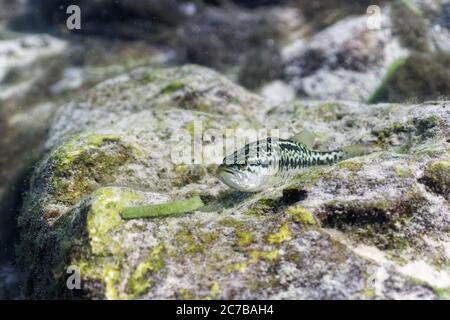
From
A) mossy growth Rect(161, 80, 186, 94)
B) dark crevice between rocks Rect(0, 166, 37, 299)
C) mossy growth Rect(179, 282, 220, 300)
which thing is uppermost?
mossy growth Rect(161, 80, 186, 94)

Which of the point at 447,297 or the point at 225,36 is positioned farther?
the point at 225,36

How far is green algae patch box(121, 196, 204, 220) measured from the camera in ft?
8.61

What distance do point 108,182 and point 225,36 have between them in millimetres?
7948

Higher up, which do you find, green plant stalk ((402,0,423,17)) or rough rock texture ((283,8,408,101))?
green plant stalk ((402,0,423,17))

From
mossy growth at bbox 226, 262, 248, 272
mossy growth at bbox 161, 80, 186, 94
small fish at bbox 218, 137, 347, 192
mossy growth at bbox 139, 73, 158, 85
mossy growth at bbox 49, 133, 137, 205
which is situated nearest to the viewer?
mossy growth at bbox 226, 262, 248, 272

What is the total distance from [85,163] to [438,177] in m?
3.01

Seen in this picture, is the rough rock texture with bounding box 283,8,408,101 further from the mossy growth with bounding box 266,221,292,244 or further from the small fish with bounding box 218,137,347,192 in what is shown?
the mossy growth with bounding box 266,221,292,244

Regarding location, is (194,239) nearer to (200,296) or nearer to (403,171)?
(200,296)

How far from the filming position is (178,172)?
3.76 metres

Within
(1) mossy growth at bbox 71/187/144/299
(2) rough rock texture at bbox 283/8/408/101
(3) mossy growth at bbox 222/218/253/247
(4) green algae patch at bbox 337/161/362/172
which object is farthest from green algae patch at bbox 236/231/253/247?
(2) rough rock texture at bbox 283/8/408/101

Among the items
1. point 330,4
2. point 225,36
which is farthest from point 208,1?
point 330,4

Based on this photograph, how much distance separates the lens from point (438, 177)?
2.82m
